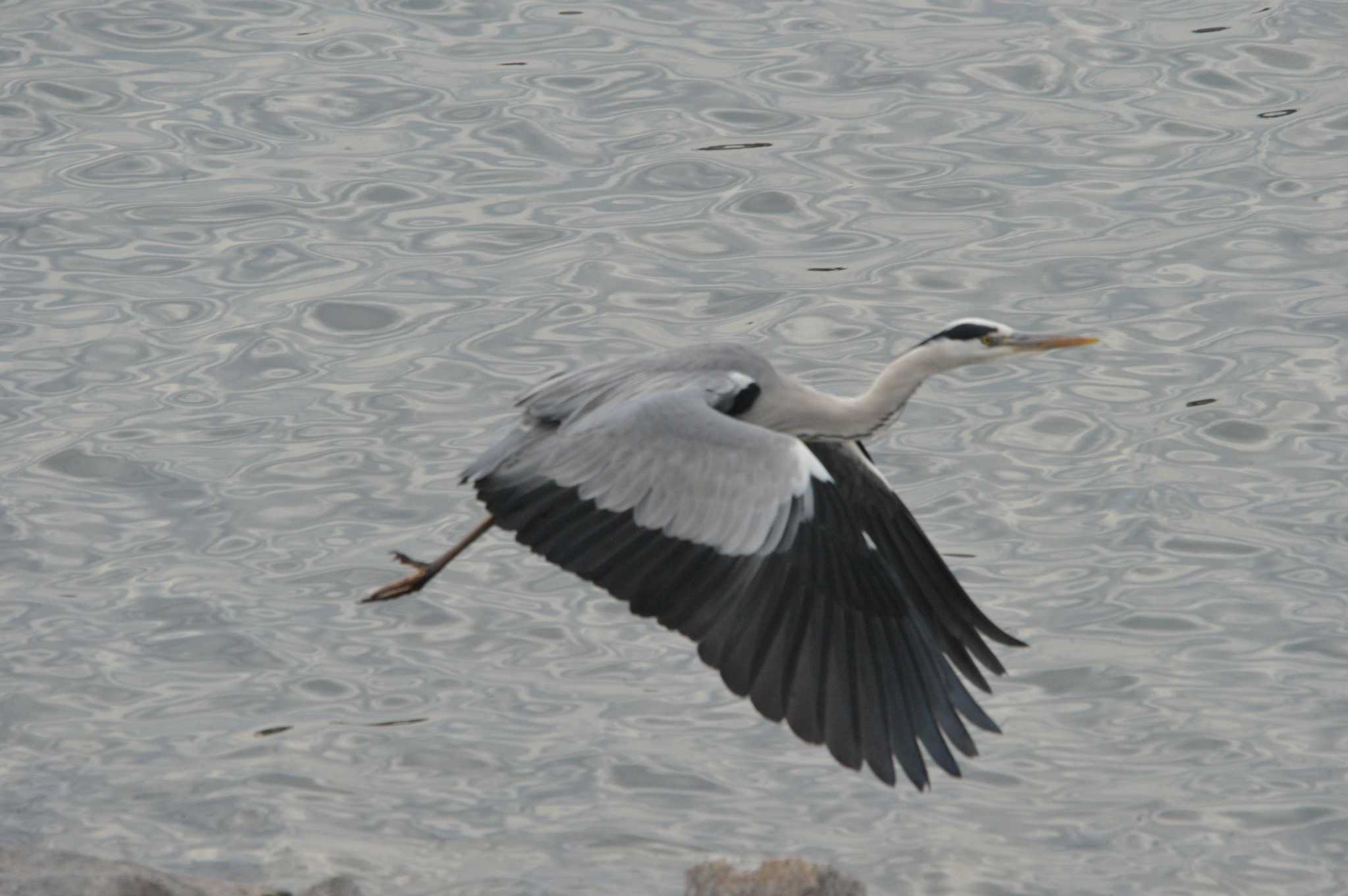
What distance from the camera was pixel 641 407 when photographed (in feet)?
28.7

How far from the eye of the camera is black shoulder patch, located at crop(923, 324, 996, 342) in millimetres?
9344

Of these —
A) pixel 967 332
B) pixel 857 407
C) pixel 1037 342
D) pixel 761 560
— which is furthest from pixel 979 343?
pixel 761 560

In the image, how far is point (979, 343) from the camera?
9422 millimetres

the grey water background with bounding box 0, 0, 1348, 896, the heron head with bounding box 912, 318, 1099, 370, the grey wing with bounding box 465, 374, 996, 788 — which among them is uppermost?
the heron head with bounding box 912, 318, 1099, 370

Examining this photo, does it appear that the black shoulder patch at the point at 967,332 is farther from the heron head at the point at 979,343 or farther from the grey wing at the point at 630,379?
the grey wing at the point at 630,379

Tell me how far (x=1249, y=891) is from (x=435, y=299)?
628 cm

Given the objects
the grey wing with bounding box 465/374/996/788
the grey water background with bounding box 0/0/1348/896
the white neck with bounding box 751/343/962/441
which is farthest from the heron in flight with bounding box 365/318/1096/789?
the grey water background with bounding box 0/0/1348/896

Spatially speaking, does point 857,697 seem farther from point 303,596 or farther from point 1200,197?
point 1200,197

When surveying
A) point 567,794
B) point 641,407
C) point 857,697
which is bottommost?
Result: point 567,794

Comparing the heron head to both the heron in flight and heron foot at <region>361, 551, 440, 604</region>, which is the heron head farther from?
heron foot at <region>361, 551, 440, 604</region>

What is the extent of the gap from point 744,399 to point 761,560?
1.22 meters

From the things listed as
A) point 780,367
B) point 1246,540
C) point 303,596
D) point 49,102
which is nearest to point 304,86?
point 49,102

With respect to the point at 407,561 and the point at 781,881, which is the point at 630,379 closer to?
the point at 407,561

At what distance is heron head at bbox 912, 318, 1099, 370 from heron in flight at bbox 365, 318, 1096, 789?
0.69 meters
